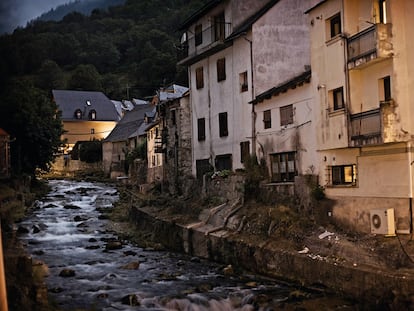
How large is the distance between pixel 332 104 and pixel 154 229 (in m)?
17.2

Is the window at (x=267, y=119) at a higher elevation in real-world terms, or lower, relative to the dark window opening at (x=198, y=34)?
lower

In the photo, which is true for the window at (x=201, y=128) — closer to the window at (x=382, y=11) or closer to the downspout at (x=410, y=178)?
the window at (x=382, y=11)

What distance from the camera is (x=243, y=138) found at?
3303 centimetres

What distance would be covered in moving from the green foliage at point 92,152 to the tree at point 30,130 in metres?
25.9

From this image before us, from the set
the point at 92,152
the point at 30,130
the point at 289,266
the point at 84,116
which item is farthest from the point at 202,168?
the point at 84,116

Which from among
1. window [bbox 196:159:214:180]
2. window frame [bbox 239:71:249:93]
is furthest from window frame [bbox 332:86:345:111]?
window [bbox 196:159:214:180]

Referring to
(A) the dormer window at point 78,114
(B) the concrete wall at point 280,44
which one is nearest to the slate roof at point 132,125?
(A) the dormer window at point 78,114

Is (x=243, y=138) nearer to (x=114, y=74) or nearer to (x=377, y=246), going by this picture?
(x=377, y=246)

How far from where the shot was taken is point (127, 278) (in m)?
24.3

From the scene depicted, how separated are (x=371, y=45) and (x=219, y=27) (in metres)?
17.3

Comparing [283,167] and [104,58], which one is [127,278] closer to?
[283,167]

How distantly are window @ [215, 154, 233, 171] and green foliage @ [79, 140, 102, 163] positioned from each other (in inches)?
1713

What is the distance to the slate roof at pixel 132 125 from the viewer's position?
6720cm

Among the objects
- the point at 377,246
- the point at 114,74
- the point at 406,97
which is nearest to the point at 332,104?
the point at 406,97
